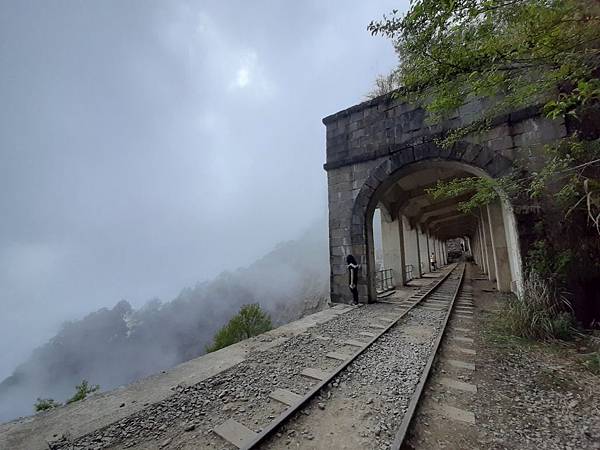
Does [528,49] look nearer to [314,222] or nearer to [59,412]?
[59,412]

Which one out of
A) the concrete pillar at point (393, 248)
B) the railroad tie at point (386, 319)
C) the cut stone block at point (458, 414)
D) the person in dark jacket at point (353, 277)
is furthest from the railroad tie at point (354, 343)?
the concrete pillar at point (393, 248)

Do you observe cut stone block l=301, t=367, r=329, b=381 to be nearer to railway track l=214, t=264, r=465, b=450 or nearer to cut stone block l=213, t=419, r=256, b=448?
railway track l=214, t=264, r=465, b=450

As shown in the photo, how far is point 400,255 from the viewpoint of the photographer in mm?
11789

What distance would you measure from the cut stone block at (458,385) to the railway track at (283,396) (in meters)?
0.19

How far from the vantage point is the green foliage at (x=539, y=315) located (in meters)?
3.78

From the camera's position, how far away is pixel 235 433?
2.02 meters

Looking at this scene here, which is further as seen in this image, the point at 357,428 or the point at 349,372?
the point at 349,372

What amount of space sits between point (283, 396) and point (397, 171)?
6.47 metres

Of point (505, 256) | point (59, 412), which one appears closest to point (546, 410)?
point (59, 412)

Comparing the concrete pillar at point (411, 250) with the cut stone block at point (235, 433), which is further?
the concrete pillar at point (411, 250)

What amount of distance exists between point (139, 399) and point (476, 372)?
3846mm

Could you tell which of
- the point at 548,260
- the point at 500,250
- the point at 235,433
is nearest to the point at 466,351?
the point at 548,260

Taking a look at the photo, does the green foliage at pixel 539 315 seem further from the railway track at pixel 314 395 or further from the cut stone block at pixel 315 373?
the cut stone block at pixel 315 373

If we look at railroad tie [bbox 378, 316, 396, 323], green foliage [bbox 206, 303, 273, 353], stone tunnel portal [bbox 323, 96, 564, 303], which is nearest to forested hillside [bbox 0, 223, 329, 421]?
green foliage [bbox 206, 303, 273, 353]
